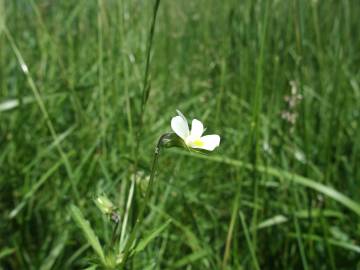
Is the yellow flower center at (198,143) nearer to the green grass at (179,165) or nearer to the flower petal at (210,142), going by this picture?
the flower petal at (210,142)

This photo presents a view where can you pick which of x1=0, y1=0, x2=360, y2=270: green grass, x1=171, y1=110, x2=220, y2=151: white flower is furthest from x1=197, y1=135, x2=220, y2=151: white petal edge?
x1=0, y1=0, x2=360, y2=270: green grass

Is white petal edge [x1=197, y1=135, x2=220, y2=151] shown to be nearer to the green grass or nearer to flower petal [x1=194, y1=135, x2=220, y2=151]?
flower petal [x1=194, y1=135, x2=220, y2=151]

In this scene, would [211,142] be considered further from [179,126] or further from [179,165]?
[179,165]

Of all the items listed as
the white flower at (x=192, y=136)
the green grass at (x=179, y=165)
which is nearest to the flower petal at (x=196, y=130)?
the white flower at (x=192, y=136)

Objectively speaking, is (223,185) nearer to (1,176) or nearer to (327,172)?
(327,172)

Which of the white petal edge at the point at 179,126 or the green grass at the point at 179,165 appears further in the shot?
the green grass at the point at 179,165

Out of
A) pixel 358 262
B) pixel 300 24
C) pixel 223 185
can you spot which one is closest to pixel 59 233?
pixel 223 185

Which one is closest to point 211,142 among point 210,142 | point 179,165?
Result: point 210,142
